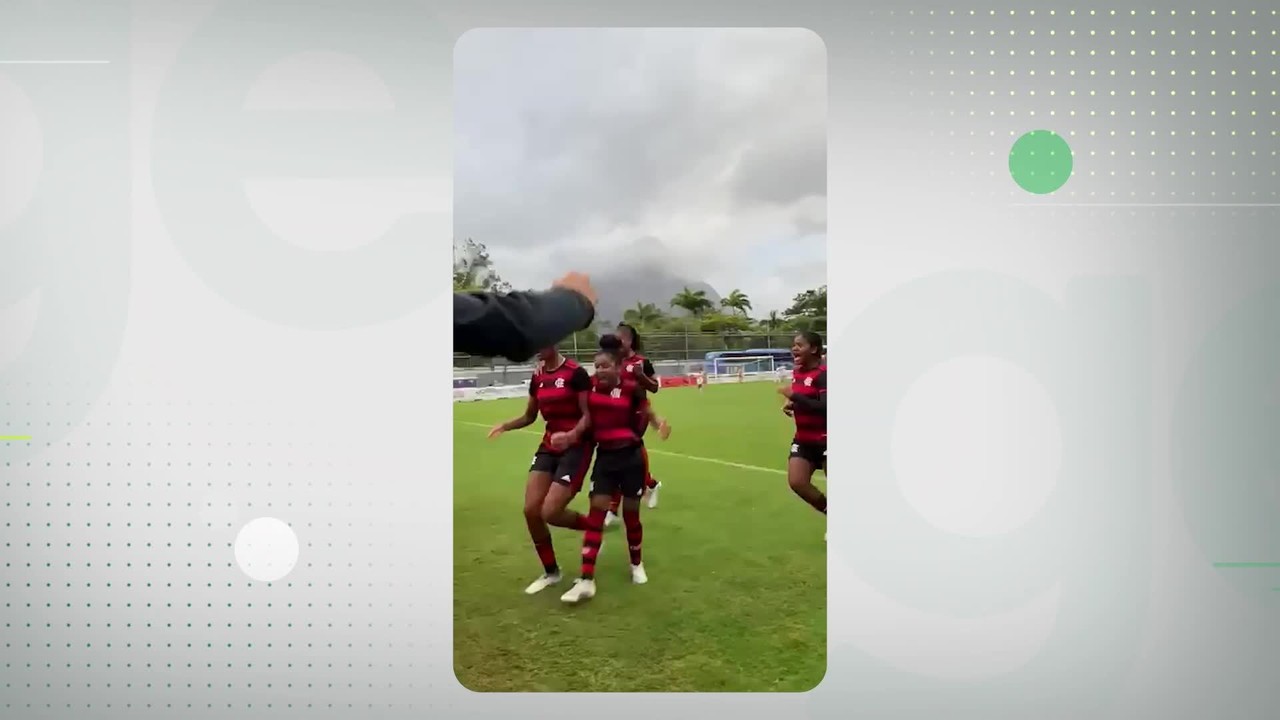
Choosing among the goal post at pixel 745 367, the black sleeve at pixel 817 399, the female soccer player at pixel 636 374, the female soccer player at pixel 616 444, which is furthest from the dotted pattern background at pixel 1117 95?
the female soccer player at pixel 616 444

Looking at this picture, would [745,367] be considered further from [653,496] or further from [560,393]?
[653,496]

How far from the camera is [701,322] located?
6.82 ft

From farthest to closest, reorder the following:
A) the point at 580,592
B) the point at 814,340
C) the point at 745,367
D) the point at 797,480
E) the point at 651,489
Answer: the point at 651,489
the point at 745,367
the point at 797,480
the point at 580,592
the point at 814,340

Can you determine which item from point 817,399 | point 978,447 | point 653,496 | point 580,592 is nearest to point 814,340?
point 817,399

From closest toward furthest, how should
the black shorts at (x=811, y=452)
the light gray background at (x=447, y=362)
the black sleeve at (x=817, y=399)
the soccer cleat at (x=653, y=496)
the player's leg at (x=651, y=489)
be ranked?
the light gray background at (x=447, y=362), the black sleeve at (x=817, y=399), the black shorts at (x=811, y=452), the player's leg at (x=651, y=489), the soccer cleat at (x=653, y=496)

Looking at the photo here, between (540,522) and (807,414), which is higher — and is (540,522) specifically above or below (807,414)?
below

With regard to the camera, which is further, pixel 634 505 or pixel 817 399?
pixel 634 505

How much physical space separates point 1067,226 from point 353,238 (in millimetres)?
1582

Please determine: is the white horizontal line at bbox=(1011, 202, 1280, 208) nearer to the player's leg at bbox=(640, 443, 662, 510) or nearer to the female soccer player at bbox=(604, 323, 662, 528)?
the female soccer player at bbox=(604, 323, 662, 528)

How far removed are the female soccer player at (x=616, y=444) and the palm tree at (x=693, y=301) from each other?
→ 255mm

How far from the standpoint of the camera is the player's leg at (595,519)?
1988 mm

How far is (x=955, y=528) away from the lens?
5.36 feet

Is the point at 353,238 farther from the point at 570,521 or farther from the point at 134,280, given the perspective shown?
the point at 570,521

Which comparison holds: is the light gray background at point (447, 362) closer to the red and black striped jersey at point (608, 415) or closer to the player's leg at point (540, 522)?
Result: the player's leg at point (540, 522)
